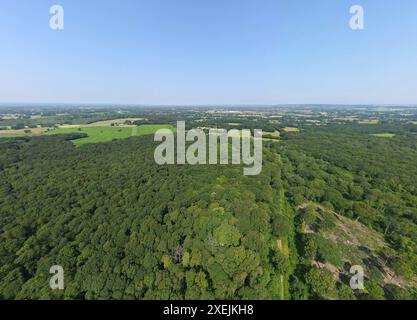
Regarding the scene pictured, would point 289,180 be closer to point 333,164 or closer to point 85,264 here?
point 333,164

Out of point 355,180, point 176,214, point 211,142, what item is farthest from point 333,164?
point 176,214

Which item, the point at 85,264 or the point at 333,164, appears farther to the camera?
the point at 333,164

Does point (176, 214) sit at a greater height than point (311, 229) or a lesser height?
greater

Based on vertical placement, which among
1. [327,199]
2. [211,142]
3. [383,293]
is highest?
[211,142]

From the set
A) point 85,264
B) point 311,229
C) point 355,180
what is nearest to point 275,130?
point 355,180
